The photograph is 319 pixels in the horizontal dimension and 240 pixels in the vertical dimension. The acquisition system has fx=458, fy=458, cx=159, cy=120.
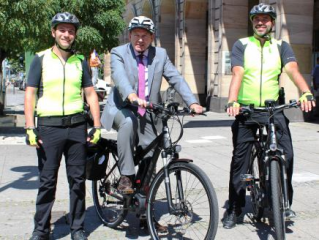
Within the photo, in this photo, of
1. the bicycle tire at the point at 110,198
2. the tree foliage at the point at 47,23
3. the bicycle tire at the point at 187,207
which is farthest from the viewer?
the tree foliage at the point at 47,23

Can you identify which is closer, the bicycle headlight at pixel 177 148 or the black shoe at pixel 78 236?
the bicycle headlight at pixel 177 148

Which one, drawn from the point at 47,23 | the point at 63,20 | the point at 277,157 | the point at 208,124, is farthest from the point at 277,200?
the point at 208,124

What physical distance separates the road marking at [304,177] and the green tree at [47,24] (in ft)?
23.4

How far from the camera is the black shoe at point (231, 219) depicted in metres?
4.61

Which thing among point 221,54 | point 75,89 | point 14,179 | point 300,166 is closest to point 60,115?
point 75,89

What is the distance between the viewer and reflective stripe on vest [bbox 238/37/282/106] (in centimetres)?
441

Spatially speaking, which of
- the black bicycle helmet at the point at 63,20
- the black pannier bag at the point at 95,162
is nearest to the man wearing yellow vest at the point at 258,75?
the black pannier bag at the point at 95,162

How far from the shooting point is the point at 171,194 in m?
3.77

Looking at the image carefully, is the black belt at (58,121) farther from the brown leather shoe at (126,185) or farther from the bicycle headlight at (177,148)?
the bicycle headlight at (177,148)

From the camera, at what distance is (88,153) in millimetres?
4500

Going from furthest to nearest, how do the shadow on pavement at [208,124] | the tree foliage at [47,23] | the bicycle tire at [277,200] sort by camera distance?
the shadow on pavement at [208,124] < the tree foliage at [47,23] < the bicycle tire at [277,200]

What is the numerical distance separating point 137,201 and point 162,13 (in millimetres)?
23678

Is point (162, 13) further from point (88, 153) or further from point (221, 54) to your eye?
point (88, 153)

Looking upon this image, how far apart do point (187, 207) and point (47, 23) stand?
951cm
